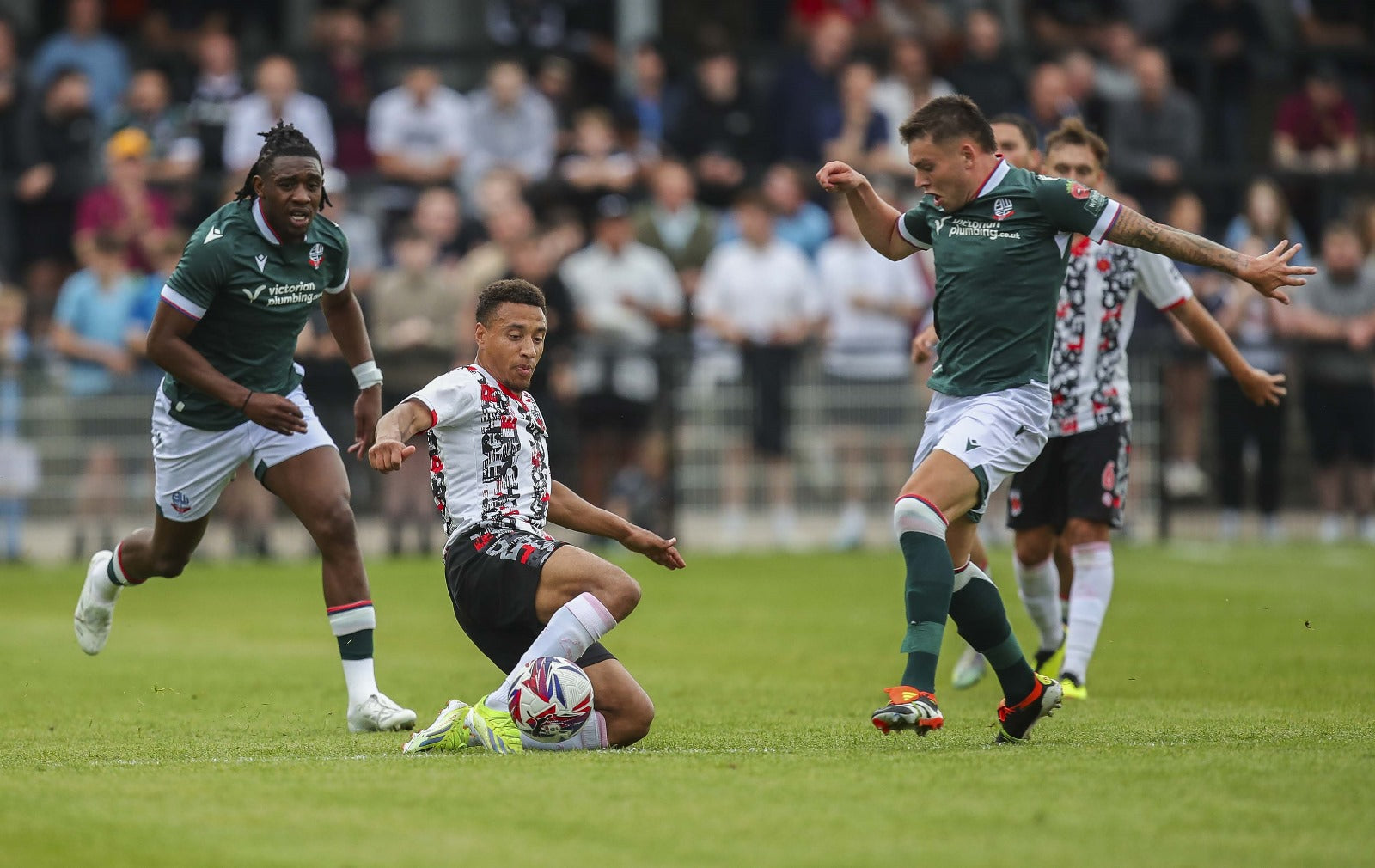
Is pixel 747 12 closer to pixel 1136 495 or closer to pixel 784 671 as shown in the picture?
pixel 1136 495

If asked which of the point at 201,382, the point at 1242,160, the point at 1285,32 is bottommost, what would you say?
the point at 201,382

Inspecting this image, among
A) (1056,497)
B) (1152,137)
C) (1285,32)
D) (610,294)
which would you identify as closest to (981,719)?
(1056,497)

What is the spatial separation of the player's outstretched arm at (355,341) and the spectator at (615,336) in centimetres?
737

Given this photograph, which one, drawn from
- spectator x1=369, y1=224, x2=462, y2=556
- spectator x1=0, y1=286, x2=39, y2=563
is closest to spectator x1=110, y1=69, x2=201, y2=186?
spectator x1=0, y1=286, x2=39, y2=563

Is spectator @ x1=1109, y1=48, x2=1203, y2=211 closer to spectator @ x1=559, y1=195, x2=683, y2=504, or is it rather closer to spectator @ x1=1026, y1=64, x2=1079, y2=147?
spectator @ x1=1026, y1=64, x2=1079, y2=147

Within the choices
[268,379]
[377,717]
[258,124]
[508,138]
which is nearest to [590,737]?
[377,717]

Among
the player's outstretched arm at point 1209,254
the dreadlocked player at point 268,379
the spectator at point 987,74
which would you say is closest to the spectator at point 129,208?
the spectator at point 987,74

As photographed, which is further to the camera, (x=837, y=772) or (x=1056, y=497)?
(x=1056, y=497)

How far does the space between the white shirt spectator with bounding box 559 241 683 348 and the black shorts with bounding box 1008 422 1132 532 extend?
766 cm

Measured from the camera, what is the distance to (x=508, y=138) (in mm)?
18062

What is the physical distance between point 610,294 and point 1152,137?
238 inches

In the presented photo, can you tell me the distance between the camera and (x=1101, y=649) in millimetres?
10516

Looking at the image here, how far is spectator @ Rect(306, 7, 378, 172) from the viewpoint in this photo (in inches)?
710

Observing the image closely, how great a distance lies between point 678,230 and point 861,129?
223 cm
